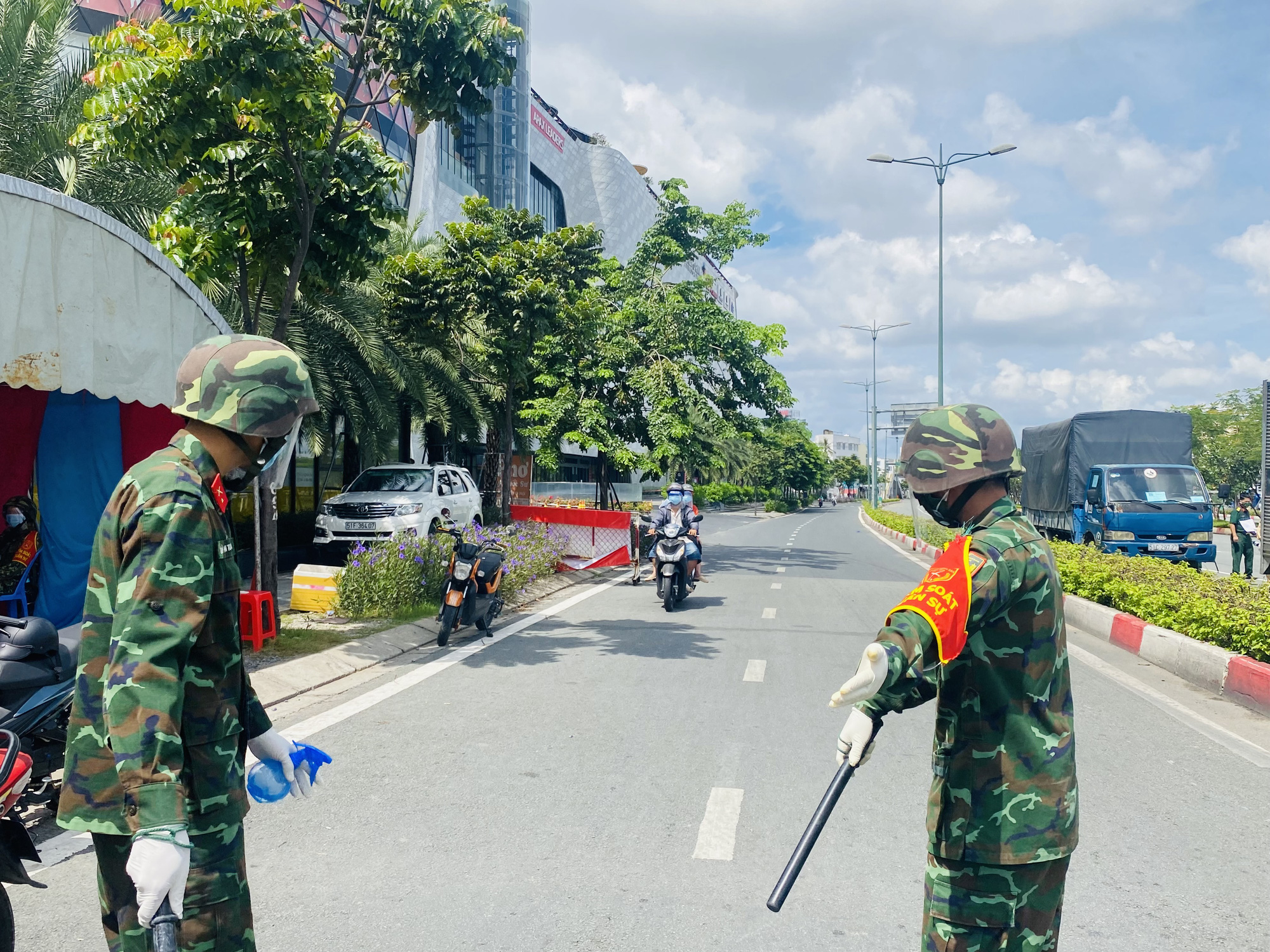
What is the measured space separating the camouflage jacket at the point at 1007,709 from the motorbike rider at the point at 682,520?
9811 mm

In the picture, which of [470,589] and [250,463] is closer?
[250,463]

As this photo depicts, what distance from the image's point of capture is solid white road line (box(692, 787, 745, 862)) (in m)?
4.18

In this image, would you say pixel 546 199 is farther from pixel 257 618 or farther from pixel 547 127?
pixel 257 618

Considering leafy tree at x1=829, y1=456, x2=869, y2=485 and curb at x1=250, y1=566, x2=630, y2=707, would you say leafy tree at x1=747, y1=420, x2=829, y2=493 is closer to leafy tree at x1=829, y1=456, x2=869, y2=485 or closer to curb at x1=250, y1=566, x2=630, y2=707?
leafy tree at x1=829, y1=456, x2=869, y2=485

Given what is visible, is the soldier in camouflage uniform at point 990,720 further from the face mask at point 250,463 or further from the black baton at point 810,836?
the face mask at point 250,463

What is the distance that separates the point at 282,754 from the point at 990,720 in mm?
1749

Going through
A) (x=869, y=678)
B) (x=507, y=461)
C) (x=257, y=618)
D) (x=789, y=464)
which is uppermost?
(x=789, y=464)

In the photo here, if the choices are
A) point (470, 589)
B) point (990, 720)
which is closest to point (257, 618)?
point (470, 589)

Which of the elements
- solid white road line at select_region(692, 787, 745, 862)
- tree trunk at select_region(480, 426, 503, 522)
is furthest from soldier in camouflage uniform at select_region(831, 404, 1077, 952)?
tree trunk at select_region(480, 426, 503, 522)

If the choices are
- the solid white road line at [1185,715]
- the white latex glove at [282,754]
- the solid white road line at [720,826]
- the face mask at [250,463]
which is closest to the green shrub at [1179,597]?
the solid white road line at [1185,715]

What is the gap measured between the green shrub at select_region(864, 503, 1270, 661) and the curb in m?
5.51

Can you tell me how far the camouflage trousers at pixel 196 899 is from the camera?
6.47ft

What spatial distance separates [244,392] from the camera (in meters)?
2.15

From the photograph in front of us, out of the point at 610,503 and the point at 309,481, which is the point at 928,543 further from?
the point at 309,481
